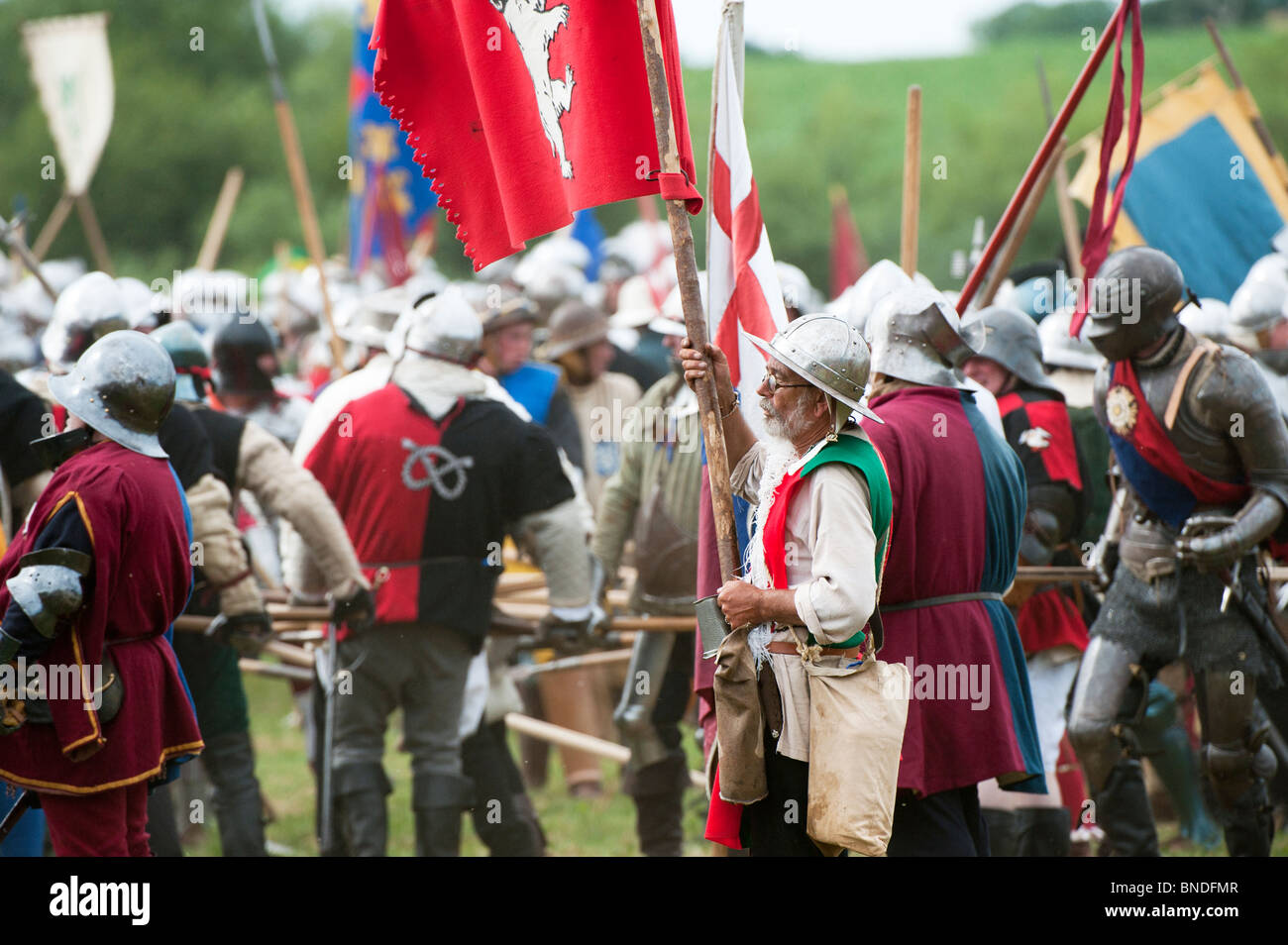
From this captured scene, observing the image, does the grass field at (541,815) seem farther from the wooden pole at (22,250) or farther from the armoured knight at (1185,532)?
the wooden pole at (22,250)

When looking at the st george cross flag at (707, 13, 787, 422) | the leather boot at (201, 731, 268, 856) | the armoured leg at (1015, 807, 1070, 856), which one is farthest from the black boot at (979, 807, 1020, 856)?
the leather boot at (201, 731, 268, 856)

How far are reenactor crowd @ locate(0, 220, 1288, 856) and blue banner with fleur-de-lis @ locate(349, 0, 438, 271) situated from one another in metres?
5.09

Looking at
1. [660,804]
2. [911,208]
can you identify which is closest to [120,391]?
[911,208]

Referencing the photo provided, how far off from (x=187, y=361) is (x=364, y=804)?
184 centimetres

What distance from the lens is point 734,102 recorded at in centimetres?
489

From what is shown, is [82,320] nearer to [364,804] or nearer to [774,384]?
[364,804]

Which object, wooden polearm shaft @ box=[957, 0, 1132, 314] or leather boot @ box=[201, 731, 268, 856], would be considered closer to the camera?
wooden polearm shaft @ box=[957, 0, 1132, 314]

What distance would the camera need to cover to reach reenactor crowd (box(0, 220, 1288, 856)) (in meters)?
4.09

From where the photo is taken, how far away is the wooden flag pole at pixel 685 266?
4102mm

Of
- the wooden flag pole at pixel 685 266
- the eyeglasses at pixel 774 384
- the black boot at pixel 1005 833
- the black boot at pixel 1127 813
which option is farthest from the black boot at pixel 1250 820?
the eyeglasses at pixel 774 384

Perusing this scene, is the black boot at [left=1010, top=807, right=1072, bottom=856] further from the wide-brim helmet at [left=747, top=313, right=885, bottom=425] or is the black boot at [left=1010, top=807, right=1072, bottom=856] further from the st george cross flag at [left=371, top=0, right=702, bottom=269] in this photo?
the st george cross flag at [left=371, top=0, right=702, bottom=269]

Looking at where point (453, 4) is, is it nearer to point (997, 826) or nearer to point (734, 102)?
point (734, 102)

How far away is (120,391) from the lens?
15.7ft

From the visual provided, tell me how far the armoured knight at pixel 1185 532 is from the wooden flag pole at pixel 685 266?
6.96 feet
